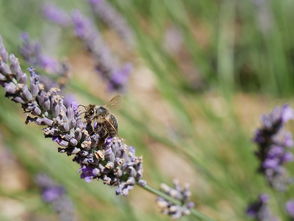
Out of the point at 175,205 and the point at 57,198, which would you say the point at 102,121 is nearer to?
the point at 175,205

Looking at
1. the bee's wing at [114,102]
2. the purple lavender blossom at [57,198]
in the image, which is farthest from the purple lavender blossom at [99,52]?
the bee's wing at [114,102]

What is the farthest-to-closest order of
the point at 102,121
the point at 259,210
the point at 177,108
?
1. the point at 177,108
2. the point at 259,210
3. the point at 102,121

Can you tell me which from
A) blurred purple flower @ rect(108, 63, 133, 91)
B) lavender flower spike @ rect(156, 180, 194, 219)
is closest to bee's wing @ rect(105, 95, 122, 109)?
lavender flower spike @ rect(156, 180, 194, 219)

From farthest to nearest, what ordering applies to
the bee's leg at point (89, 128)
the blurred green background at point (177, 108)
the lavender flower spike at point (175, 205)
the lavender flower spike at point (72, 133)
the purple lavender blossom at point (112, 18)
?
the purple lavender blossom at point (112, 18), the blurred green background at point (177, 108), the lavender flower spike at point (175, 205), the bee's leg at point (89, 128), the lavender flower spike at point (72, 133)

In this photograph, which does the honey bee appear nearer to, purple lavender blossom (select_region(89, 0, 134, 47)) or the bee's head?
the bee's head

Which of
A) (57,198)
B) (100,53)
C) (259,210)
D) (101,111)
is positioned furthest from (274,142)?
(57,198)

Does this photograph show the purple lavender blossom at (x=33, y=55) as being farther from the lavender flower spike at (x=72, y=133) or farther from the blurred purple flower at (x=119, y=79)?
the lavender flower spike at (x=72, y=133)
